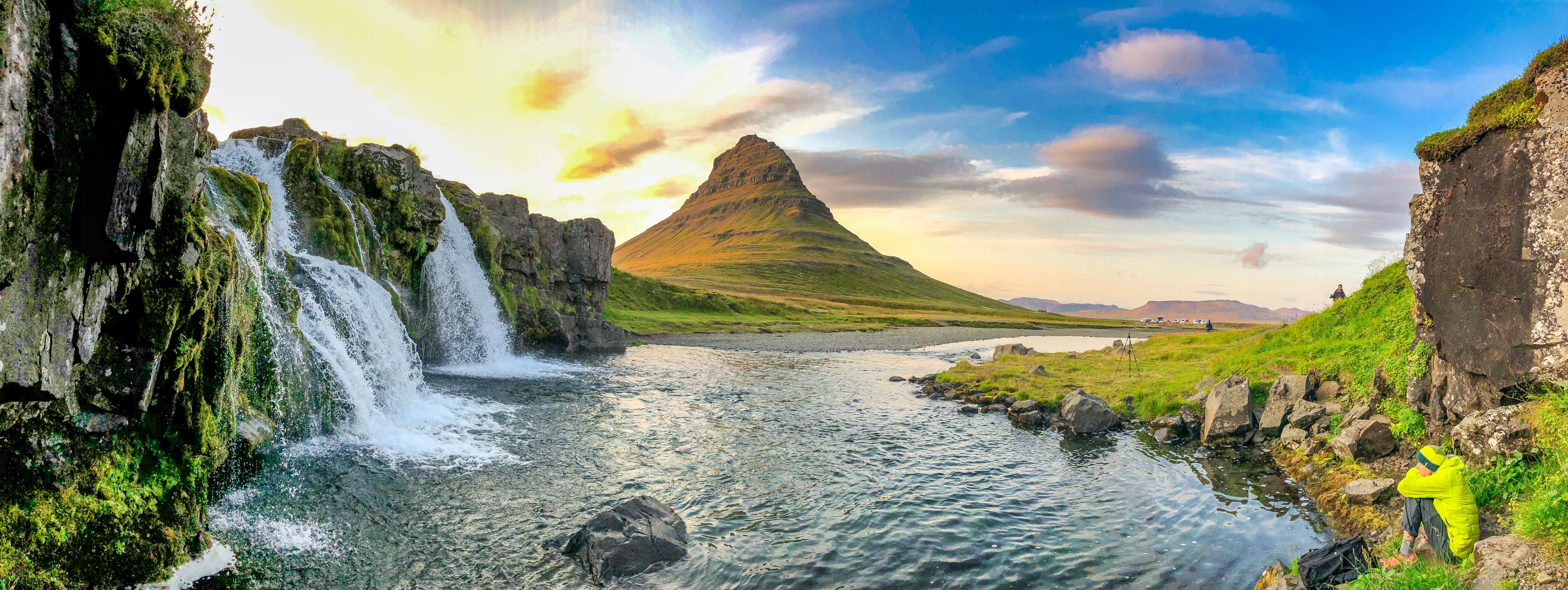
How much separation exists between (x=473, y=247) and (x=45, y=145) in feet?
Answer: 143

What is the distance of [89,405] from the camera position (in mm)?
10969

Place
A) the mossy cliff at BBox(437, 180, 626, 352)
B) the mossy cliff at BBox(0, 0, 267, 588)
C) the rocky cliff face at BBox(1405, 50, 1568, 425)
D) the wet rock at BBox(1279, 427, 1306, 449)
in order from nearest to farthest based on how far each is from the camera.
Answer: the mossy cliff at BBox(0, 0, 267, 588), the rocky cliff face at BBox(1405, 50, 1568, 425), the wet rock at BBox(1279, 427, 1306, 449), the mossy cliff at BBox(437, 180, 626, 352)

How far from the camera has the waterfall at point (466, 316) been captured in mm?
43812

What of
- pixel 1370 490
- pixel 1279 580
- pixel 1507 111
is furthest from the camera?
pixel 1370 490

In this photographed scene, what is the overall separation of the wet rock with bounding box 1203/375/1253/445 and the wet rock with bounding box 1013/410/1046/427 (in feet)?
21.2

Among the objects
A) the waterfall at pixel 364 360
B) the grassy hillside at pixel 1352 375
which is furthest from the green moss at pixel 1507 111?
the waterfall at pixel 364 360

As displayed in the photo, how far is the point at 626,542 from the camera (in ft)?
47.9

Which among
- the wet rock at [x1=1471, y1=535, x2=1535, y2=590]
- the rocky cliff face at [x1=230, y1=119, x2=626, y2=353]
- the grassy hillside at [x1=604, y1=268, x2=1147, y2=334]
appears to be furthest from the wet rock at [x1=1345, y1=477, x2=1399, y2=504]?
the grassy hillside at [x1=604, y1=268, x2=1147, y2=334]

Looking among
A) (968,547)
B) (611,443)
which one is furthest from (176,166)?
(968,547)

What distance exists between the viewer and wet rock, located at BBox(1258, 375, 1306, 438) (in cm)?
2444

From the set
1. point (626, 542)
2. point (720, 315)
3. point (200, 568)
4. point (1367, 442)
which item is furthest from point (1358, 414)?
point (720, 315)

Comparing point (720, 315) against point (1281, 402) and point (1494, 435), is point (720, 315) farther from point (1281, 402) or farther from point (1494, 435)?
point (1494, 435)

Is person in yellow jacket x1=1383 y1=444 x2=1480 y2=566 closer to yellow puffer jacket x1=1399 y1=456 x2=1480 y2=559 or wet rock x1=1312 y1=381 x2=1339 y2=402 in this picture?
yellow puffer jacket x1=1399 y1=456 x2=1480 y2=559

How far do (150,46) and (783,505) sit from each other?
16.9 meters
